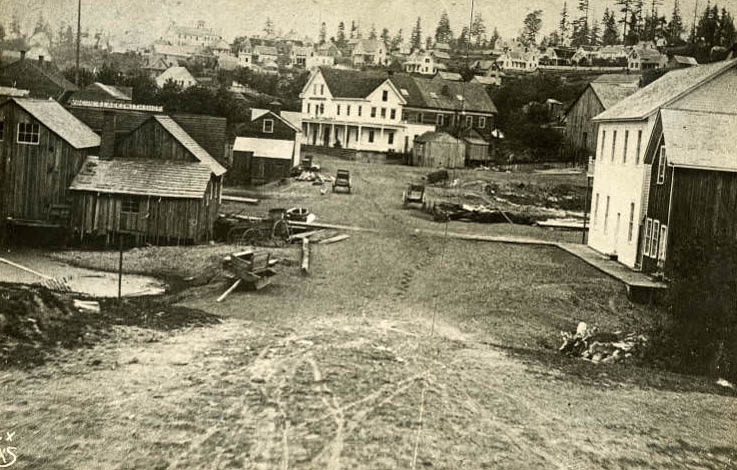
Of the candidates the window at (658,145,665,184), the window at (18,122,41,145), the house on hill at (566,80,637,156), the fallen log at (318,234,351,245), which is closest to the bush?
the window at (658,145,665,184)

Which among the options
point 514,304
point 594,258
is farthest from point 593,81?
point 514,304

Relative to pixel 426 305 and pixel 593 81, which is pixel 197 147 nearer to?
pixel 426 305

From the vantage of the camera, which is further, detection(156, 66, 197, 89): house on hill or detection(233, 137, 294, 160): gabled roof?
detection(233, 137, 294, 160): gabled roof

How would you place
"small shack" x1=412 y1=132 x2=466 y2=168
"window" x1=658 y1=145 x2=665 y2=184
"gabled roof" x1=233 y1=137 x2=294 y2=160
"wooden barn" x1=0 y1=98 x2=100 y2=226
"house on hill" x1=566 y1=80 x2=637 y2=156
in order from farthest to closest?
"small shack" x1=412 y1=132 x2=466 y2=168 → "gabled roof" x1=233 y1=137 x2=294 y2=160 → "house on hill" x1=566 y1=80 x2=637 y2=156 → "wooden barn" x1=0 y1=98 x2=100 y2=226 → "window" x1=658 y1=145 x2=665 y2=184

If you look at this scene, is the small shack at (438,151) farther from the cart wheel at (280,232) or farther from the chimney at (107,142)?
the chimney at (107,142)

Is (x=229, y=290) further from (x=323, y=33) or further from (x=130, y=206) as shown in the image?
(x=323, y=33)

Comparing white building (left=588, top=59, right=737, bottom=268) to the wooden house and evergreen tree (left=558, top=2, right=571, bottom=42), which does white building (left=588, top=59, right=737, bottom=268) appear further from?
the wooden house
